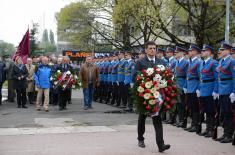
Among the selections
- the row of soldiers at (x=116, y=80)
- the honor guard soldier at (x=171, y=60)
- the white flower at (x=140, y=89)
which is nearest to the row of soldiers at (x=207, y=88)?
the honor guard soldier at (x=171, y=60)

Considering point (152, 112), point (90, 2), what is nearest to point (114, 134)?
point (152, 112)

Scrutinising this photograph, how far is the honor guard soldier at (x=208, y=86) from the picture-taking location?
11.4 m

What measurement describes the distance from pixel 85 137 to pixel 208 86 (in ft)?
10.2

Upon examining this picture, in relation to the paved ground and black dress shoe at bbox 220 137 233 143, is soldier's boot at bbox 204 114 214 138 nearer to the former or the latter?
the paved ground

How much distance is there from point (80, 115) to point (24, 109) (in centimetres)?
294

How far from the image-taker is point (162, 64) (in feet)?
31.1

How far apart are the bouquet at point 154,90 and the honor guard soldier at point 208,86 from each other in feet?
7.84

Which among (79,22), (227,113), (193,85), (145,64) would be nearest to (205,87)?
(193,85)

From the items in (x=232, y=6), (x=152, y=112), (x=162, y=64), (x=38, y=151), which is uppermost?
(x=232, y=6)

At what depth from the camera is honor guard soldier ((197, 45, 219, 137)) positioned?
450 inches

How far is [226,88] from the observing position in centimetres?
1058

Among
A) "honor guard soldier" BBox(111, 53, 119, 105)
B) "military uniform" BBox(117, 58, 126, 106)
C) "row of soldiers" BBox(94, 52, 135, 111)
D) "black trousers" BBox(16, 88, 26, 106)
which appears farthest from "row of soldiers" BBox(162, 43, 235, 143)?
"black trousers" BBox(16, 88, 26, 106)

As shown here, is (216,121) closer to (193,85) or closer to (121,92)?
(193,85)

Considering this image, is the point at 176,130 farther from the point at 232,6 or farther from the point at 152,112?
the point at 232,6
